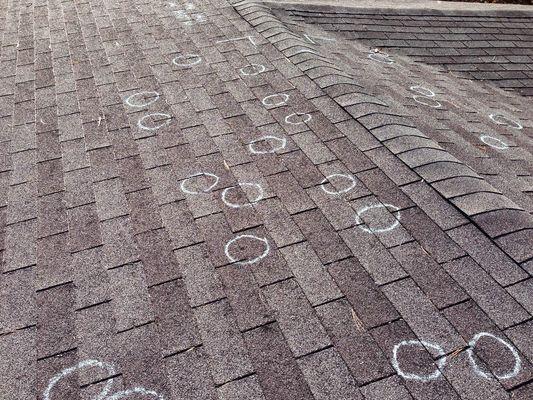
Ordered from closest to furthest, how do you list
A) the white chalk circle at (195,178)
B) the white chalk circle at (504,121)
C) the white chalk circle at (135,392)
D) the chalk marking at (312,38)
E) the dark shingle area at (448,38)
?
the white chalk circle at (135,392) < the white chalk circle at (195,178) < the white chalk circle at (504,121) < the chalk marking at (312,38) < the dark shingle area at (448,38)

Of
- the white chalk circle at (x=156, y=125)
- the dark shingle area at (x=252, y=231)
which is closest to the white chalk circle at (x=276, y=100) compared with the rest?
the dark shingle area at (x=252, y=231)

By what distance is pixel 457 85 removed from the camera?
6.91 metres

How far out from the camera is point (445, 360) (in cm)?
242

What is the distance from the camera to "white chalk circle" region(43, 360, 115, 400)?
235 cm

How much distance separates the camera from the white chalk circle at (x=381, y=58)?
22.8 feet

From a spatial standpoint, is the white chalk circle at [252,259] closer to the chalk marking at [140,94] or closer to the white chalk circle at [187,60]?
the chalk marking at [140,94]

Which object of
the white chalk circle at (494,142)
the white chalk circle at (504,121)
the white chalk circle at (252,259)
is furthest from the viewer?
the white chalk circle at (504,121)

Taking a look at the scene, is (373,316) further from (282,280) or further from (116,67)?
(116,67)

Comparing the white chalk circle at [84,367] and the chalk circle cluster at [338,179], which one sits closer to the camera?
the white chalk circle at [84,367]

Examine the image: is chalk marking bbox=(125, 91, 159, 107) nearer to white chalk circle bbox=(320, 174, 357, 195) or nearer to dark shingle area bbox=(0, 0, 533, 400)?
dark shingle area bbox=(0, 0, 533, 400)

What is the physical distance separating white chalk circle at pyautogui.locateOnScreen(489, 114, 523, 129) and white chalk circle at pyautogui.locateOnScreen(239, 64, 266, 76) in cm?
299

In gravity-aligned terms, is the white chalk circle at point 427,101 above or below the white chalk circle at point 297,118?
below

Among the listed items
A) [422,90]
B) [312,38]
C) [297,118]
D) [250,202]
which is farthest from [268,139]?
[312,38]

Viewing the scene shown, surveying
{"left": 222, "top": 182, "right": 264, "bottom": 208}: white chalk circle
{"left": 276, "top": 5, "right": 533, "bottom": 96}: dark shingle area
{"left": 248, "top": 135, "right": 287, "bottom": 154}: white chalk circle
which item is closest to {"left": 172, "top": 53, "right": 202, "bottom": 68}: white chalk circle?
{"left": 248, "top": 135, "right": 287, "bottom": 154}: white chalk circle
